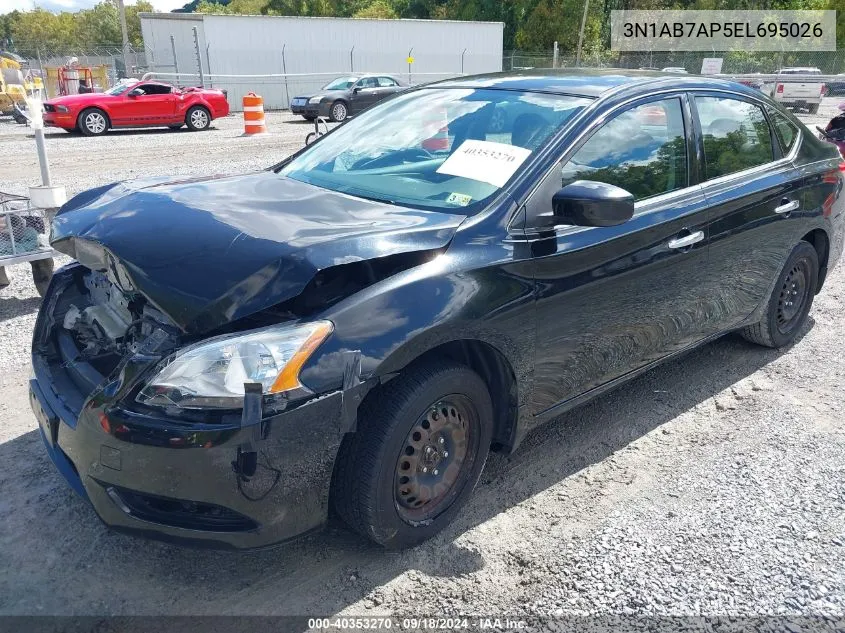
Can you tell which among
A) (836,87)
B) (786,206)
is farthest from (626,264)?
(836,87)

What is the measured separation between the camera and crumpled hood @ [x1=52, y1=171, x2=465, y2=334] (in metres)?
2.35

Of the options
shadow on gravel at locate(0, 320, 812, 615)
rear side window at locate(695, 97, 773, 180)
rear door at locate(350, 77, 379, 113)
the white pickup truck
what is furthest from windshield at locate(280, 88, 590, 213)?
the white pickup truck

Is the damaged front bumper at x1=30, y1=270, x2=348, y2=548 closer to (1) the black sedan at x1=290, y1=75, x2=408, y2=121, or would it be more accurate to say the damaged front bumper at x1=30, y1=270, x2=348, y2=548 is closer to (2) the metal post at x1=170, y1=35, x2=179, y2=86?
(1) the black sedan at x1=290, y1=75, x2=408, y2=121

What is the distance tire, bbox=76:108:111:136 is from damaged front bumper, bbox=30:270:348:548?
1720 cm

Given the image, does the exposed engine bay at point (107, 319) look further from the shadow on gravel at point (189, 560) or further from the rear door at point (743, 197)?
the rear door at point (743, 197)

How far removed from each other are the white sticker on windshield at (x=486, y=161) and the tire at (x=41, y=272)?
12.5 ft

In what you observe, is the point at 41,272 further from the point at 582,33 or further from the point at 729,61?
the point at 582,33

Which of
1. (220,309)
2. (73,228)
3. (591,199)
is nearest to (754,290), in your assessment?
(591,199)

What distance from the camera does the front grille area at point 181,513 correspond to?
7.69 feet

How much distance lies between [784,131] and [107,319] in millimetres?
4185

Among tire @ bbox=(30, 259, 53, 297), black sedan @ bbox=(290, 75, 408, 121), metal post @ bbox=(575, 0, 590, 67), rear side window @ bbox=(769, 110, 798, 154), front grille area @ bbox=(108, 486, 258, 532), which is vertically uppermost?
metal post @ bbox=(575, 0, 590, 67)

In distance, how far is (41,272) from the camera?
18.2ft

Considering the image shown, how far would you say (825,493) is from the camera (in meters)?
3.32

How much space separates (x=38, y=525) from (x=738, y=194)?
3860 millimetres
